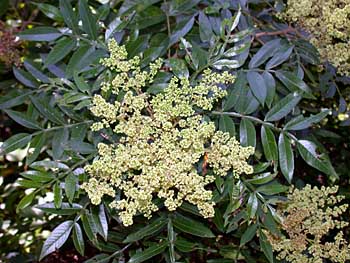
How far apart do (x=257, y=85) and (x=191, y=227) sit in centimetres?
53

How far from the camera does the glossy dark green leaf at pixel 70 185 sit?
1.90 m

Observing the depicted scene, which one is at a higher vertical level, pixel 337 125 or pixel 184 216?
pixel 184 216

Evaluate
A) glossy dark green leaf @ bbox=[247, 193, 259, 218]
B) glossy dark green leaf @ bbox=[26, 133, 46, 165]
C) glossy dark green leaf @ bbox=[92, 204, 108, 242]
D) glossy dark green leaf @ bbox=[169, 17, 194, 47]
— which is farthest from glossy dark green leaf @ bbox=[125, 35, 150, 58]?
glossy dark green leaf @ bbox=[247, 193, 259, 218]

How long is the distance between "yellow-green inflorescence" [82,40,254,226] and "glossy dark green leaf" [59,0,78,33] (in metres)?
0.36

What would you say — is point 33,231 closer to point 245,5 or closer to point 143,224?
point 143,224

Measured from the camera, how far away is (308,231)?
1999mm

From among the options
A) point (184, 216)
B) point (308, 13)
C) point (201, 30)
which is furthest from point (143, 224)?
point (308, 13)

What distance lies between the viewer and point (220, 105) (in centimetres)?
215

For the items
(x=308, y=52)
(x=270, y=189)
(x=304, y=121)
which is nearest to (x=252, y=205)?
(x=270, y=189)

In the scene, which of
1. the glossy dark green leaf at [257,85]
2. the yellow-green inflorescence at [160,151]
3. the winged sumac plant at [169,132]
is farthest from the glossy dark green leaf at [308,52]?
the yellow-green inflorescence at [160,151]

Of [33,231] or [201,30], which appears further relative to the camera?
[33,231]

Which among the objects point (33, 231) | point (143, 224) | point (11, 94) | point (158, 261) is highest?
point (11, 94)

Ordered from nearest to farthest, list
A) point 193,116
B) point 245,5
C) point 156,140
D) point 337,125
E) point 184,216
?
point 156,140
point 193,116
point 184,216
point 245,5
point 337,125

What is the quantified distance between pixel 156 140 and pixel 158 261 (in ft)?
2.49
